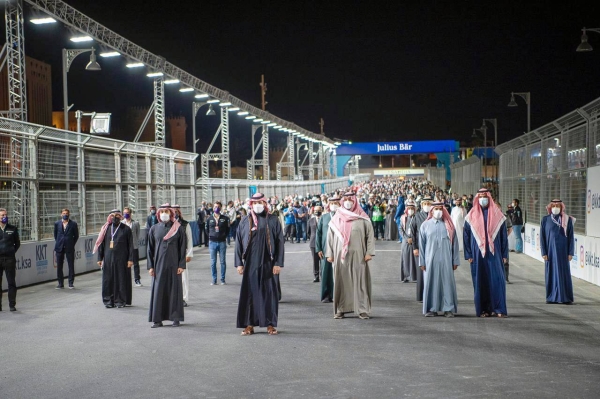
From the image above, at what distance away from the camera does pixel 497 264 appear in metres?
11.4

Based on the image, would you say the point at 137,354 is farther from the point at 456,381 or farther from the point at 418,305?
the point at 418,305

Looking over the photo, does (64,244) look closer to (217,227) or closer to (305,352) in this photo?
(217,227)

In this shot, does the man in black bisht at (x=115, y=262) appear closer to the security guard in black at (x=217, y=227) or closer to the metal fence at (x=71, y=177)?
the security guard in black at (x=217, y=227)

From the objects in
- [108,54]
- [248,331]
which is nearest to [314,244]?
[248,331]

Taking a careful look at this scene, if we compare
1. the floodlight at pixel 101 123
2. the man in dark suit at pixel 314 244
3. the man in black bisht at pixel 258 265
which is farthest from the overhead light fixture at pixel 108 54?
the man in black bisht at pixel 258 265

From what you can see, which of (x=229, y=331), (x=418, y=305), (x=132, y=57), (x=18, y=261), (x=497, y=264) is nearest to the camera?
(x=229, y=331)

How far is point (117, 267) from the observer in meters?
13.0

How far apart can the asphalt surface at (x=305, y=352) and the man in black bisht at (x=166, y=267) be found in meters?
0.35

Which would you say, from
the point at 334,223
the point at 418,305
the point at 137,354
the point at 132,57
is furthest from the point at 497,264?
the point at 132,57

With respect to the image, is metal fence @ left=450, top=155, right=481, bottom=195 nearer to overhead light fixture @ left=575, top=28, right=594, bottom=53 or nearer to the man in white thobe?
overhead light fixture @ left=575, top=28, right=594, bottom=53

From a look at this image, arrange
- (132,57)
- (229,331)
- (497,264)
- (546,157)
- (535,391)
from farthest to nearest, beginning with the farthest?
(132,57) → (546,157) → (497,264) → (229,331) → (535,391)

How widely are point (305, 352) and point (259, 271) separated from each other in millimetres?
1749

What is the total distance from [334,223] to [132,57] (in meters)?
15.1

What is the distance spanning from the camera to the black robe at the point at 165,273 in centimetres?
1062
